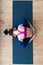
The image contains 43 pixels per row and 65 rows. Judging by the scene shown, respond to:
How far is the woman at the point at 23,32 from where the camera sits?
124 cm

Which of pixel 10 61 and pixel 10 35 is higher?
pixel 10 35

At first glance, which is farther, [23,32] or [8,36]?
[8,36]

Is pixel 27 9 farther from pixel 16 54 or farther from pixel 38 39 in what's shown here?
pixel 16 54

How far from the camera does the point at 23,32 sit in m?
1.24

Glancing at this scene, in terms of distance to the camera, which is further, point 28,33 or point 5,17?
point 5,17

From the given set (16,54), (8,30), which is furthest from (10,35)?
(16,54)

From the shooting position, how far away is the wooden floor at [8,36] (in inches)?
52.3

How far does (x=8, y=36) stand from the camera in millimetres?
1346

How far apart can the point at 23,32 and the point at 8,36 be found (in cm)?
16

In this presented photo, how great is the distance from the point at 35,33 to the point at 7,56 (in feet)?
0.88

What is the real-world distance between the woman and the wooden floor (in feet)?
0.18

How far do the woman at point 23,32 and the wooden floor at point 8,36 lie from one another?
5 centimetres

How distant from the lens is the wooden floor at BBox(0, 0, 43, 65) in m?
1.33

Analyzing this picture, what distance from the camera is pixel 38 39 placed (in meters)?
1.33
